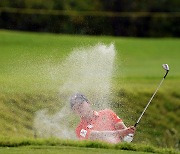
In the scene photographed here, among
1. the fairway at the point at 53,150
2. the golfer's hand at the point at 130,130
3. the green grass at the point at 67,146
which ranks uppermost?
the golfer's hand at the point at 130,130

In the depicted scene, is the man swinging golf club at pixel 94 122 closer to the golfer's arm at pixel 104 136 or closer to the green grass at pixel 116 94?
the golfer's arm at pixel 104 136

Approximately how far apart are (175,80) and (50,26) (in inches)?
430

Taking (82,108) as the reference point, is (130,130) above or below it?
below

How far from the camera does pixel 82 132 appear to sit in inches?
397

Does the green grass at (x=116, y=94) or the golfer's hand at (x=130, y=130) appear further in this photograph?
the green grass at (x=116, y=94)

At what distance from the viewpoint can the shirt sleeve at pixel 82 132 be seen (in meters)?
9.99

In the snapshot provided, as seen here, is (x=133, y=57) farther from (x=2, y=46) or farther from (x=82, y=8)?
(x=82, y=8)

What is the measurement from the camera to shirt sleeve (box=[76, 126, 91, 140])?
32.8 feet

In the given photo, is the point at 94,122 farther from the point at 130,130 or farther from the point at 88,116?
the point at 130,130

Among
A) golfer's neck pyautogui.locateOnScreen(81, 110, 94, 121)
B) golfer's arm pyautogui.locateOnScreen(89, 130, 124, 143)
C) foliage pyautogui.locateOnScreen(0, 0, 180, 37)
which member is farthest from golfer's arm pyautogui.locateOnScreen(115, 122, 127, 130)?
foliage pyautogui.locateOnScreen(0, 0, 180, 37)

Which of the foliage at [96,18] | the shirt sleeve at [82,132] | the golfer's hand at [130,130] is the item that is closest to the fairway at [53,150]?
the golfer's hand at [130,130]

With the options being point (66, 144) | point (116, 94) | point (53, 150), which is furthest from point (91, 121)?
point (116, 94)

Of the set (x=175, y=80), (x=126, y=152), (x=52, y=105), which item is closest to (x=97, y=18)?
(x=175, y=80)

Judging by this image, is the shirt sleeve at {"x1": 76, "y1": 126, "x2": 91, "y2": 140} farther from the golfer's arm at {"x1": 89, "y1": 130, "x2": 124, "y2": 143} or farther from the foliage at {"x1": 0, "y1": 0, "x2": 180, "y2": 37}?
the foliage at {"x1": 0, "y1": 0, "x2": 180, "y2": 37}
